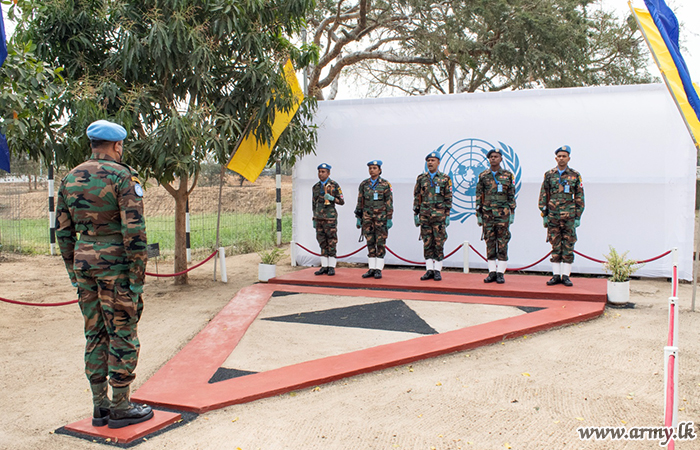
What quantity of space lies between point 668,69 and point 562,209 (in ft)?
7.49

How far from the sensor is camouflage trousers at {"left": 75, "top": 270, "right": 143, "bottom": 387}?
3.40 metres

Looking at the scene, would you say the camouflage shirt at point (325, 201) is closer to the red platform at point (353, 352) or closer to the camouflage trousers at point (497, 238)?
the red platform at point (353, 352)

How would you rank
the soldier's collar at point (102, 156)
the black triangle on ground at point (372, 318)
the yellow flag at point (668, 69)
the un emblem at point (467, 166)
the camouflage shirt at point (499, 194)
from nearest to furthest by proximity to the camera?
the soldier's collar at point (102, 156) < the yellow flag at point (668, 69) < the black triangle on ground at point (372, 318) < the camouflage shirt at point (499, 194) < the un emblem at point (467, 166)

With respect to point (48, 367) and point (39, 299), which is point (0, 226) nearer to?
point (39, 299)

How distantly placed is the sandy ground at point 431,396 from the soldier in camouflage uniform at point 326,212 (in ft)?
9.12

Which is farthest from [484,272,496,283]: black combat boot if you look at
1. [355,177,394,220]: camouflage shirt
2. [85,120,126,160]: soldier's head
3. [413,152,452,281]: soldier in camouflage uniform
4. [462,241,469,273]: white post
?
[85,120,126,160]: soldier's head

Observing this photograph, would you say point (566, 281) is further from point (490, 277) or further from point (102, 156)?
point (102, 156)

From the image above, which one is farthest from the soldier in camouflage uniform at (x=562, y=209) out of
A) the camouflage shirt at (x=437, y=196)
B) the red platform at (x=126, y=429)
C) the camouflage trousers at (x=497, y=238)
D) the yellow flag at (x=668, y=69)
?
the red platform at (x=126, y=429)

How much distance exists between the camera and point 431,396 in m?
4.10

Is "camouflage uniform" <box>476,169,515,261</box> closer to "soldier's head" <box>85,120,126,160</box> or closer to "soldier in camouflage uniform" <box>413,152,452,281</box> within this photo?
"soldier in camouflage uniform" <box>413,152,452,281</box>

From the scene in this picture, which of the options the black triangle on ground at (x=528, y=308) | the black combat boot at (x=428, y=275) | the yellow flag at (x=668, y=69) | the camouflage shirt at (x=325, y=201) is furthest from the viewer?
the camouflage shirt at (x=325, y=201)

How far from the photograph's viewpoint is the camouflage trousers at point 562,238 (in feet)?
24.1

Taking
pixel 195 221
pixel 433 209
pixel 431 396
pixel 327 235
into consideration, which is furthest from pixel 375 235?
pixel 195 221

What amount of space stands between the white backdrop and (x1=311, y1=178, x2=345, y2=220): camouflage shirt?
4.39 feet
